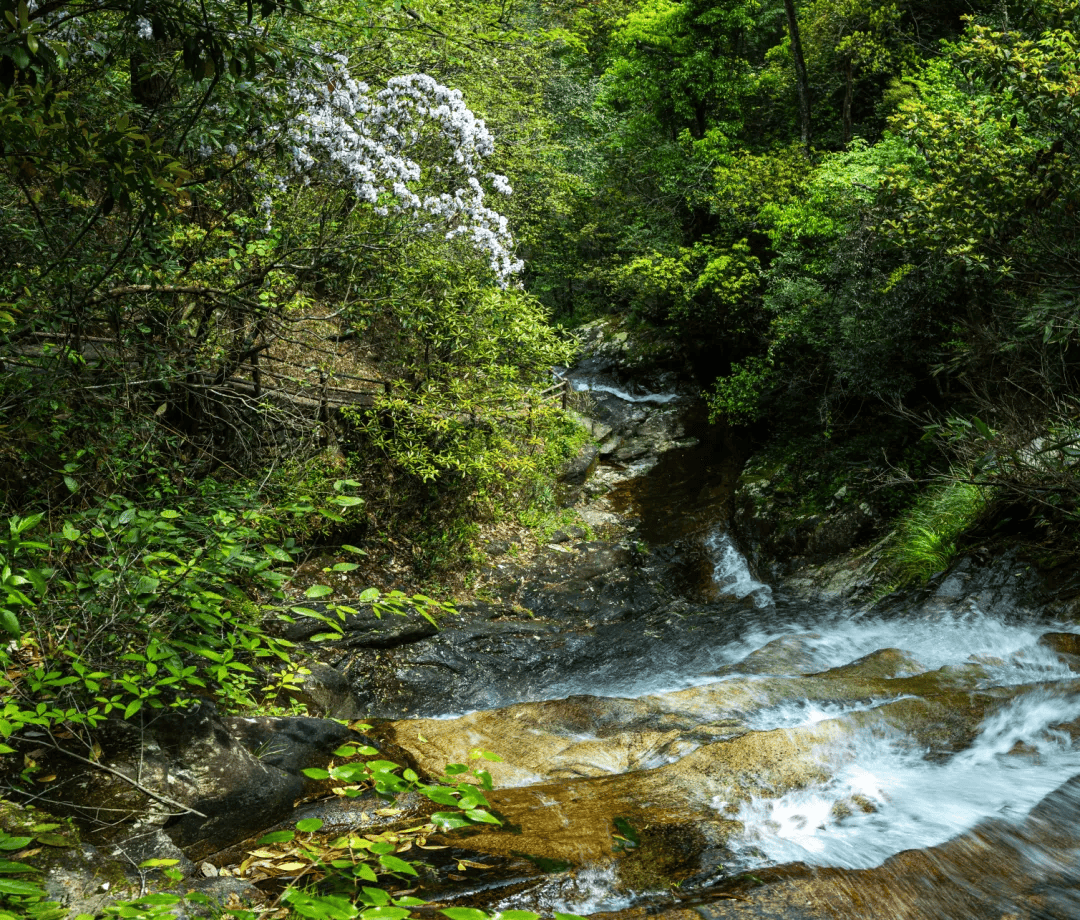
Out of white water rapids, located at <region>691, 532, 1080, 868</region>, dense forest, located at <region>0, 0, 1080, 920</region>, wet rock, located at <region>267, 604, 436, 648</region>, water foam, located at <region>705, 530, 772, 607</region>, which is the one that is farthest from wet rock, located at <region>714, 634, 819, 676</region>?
wet rock, located at <region>267, 604, 436, 648</region>

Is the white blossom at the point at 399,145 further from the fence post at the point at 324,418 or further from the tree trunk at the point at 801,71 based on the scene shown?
the tree trunk at the point at 801,71

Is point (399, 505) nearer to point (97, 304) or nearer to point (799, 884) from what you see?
point (97, 304)

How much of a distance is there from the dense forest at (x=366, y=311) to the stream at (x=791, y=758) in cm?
150

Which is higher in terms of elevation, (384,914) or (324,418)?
(324,418)

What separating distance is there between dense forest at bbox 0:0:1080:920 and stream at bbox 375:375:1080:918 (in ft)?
4.92

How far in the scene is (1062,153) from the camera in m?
6.94

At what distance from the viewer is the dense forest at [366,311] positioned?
3209 mm

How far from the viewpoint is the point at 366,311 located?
7.78 meters

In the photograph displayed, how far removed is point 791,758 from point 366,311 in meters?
5.98

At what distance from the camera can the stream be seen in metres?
3.59

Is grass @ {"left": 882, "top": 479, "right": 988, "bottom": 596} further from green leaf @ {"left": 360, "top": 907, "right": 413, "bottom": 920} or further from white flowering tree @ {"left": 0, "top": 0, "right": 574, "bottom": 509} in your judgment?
green leaf @ {"left": 360, "top": 907, "right": 413, "bottom": 920}

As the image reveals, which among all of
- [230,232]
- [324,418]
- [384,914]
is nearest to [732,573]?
[324,418]

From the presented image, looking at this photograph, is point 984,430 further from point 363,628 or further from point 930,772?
point 363,628

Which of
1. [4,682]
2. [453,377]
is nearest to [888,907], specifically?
[4,682]
